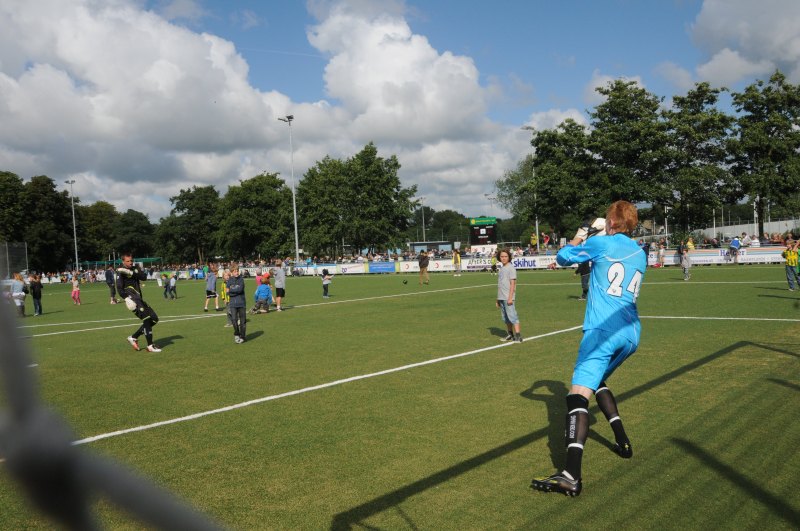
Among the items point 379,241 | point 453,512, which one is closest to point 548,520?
point 453,512

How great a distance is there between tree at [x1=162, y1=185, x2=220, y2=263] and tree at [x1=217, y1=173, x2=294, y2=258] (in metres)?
22.1

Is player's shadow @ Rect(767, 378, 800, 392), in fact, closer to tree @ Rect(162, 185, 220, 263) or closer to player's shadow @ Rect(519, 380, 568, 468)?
player's shadow @ Rect(519, 380, 568, 468)

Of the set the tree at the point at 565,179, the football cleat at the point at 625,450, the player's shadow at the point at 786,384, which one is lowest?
the player's shadow at the point at 786,384

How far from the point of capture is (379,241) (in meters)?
70.7

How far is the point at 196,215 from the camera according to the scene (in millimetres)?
109000

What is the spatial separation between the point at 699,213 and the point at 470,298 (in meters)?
29.2

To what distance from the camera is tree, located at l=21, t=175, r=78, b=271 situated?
64875 mm

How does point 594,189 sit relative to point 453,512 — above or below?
above

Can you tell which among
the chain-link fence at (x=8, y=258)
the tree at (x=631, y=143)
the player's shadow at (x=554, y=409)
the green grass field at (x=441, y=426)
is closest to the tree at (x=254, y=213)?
the tree at (x=631, y=143)

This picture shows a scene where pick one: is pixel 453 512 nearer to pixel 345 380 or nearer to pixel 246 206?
pixel 345 380

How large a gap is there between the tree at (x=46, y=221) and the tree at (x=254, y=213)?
20805mm

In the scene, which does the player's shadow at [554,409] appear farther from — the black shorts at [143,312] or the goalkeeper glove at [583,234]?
the black shorts at [143,312]

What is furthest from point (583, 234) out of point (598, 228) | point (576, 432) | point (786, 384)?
point (786, 384)

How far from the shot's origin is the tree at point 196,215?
108312 mm
